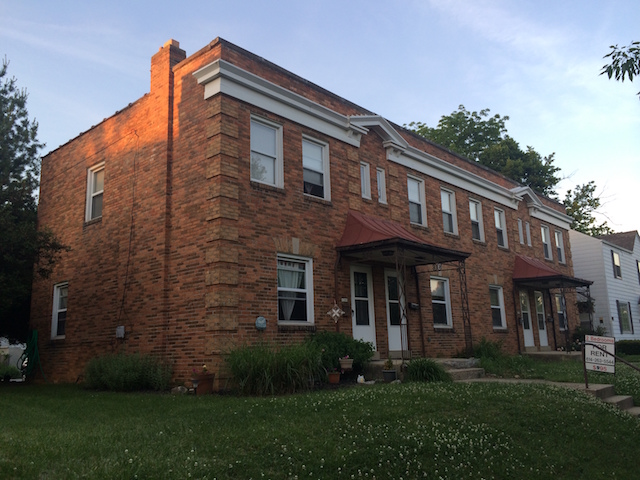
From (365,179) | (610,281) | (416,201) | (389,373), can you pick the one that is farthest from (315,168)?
(610,281)

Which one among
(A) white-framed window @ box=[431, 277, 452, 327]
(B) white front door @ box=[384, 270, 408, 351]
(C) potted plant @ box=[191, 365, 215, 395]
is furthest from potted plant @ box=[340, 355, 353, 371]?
(A) white-framed window @ box=[431, 277, 452, 327]

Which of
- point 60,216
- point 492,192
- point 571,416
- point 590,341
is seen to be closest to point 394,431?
point 571,416

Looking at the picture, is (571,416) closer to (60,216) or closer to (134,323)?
(134,323)

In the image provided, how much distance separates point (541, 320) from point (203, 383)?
17095 mm

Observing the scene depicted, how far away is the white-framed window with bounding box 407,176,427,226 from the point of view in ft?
57.0

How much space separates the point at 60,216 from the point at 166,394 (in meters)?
8.62

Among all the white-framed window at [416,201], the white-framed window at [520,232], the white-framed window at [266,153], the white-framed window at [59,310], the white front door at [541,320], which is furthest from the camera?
the white-framed window at [520,232]

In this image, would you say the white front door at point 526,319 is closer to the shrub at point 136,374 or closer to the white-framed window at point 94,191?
the shrub at point 136,374

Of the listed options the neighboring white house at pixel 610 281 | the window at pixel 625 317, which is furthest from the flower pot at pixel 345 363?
the window at pixel 625 317

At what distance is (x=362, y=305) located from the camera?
47.1ft

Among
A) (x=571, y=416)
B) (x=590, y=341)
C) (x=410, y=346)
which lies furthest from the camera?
(x=410, y=346)

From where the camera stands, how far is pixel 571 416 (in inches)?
333

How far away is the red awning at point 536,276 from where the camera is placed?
2050 centimetres

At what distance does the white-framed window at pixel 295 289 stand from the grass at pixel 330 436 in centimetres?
335
